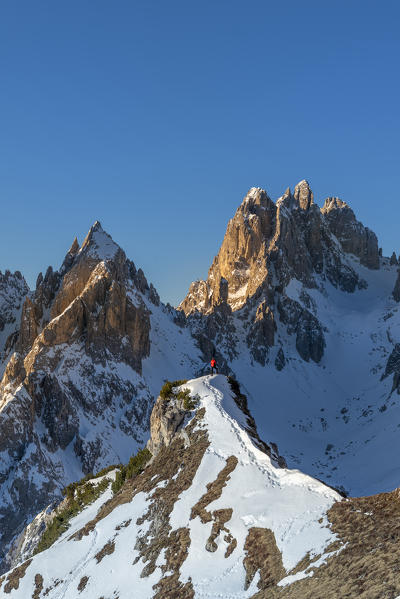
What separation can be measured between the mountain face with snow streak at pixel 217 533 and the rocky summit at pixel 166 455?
0.12 meters

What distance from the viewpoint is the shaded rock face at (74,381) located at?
4260 inches

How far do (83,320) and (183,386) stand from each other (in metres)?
86.8

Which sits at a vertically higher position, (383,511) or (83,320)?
(83,320)

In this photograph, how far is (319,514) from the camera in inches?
1337

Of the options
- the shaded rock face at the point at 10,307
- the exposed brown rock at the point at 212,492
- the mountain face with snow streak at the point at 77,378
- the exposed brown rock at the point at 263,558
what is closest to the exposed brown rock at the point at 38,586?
the exposed brown rock at the point at 212,492

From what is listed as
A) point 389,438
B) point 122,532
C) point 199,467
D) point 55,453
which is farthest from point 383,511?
point 389,438

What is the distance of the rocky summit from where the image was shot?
33.3 metres

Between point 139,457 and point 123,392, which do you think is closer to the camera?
point 139,457

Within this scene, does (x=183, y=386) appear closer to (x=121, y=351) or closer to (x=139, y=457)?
(x=139, y=457)

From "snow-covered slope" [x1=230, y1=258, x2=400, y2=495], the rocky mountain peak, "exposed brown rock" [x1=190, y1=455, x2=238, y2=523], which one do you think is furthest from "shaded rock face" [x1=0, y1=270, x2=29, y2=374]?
"exposed brown rock" [x1=190, y1=455, x2=238, y2=523]

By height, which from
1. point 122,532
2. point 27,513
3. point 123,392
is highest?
point 123,392

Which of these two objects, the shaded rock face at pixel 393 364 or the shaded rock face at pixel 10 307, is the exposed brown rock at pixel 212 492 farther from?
the shaded rock face at pixel 393 364

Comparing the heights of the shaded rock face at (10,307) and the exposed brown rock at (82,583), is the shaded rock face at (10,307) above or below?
above

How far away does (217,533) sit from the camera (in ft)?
123
